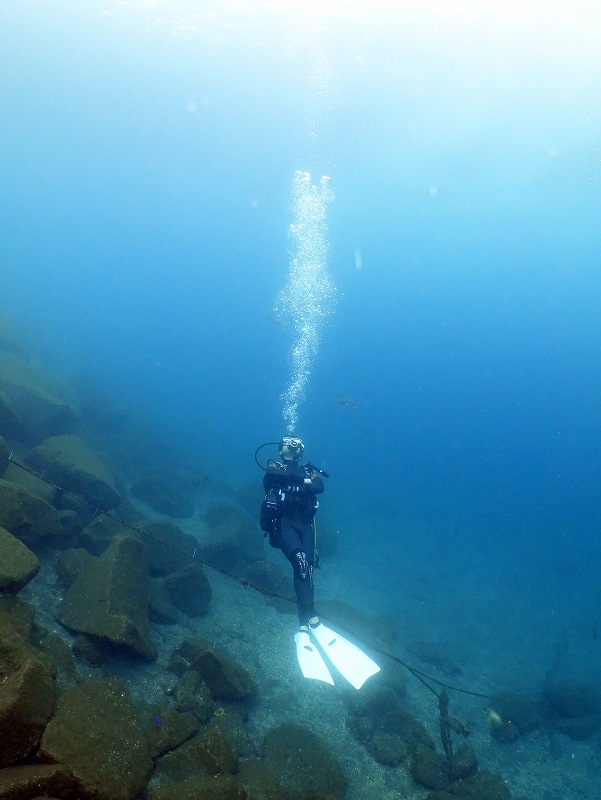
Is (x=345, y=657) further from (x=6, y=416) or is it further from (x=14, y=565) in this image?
(x=6, y=416)

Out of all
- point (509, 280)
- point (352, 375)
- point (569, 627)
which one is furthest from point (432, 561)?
point (352, 375)

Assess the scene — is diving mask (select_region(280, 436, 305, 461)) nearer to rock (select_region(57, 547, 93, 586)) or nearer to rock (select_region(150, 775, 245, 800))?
rock (select_region(57, 547, 93, 586))

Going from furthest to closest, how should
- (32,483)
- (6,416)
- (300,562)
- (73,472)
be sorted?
(6,416), (73,472), (32,483), (300,562)

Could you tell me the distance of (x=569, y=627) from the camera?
734 inches

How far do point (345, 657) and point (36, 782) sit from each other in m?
4.42

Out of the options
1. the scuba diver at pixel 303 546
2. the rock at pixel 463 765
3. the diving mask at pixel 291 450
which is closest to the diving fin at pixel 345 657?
the scuba diver at pixel 303 546

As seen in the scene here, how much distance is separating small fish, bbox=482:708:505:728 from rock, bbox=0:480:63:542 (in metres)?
8.84

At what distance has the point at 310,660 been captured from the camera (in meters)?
6.20

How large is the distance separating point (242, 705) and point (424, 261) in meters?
94.3

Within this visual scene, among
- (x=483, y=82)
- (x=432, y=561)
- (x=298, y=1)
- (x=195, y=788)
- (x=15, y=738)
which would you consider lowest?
(x=432, y=561)

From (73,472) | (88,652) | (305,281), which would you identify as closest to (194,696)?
(88,652)

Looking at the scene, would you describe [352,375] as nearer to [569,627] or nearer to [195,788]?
[569,627]

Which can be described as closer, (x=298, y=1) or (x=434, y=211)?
(x=298, y=1)

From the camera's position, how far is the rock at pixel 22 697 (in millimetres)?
3180
